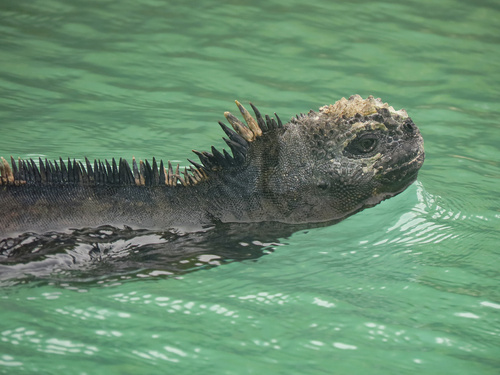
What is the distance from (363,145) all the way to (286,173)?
0.61 meters

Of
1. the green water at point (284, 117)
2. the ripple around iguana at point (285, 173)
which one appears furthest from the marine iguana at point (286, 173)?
the green water at point (284, 117)

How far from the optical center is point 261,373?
4.40 metres

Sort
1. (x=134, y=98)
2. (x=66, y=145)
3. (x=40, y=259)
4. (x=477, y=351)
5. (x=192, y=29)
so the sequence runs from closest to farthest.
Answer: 1. (x=477, y=351)
2. (x=40, y=259)
3. (x=66, y=145)
4. (x=134, y=98)
5. (x=192, y=29)

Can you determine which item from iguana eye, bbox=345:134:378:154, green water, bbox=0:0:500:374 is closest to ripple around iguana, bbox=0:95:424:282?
iguana eye, bbox=345:134:378:154

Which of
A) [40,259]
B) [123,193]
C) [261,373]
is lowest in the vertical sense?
[261,373]

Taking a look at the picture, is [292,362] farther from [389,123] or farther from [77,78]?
[77,78]

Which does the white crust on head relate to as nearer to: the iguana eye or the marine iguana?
the marine iguana

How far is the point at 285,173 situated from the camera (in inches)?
228

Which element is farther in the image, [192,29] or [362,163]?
[192,29]

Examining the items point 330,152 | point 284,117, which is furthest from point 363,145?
point 284,117

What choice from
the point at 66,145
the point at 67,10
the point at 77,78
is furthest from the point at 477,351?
the point at 67,10

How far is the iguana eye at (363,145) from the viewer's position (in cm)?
574

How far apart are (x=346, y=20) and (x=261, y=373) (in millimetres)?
8870

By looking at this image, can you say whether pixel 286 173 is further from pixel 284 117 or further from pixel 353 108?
pixel 284 117
